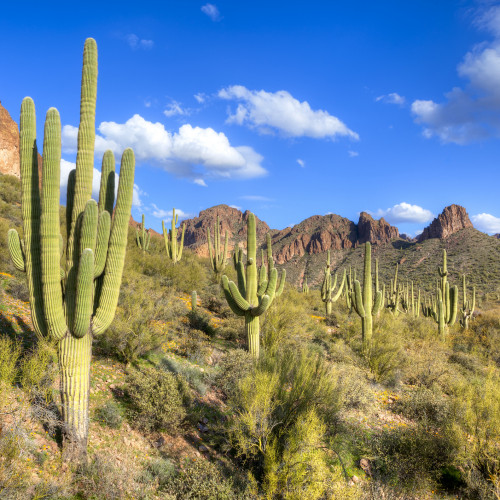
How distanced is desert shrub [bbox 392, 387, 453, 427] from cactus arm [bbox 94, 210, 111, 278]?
9.01m

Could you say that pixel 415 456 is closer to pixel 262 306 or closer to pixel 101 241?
pixel 262 306

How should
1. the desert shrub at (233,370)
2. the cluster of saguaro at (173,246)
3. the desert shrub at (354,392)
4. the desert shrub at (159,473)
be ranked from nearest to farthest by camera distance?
the desert shrub at (159,473), the desert shrub at (233,370), the desert shrub at (354,392), the cluster of saguaro at (173,246)

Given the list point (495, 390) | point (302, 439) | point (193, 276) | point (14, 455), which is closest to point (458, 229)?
point (193, 276)

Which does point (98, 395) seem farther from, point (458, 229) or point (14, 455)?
point (458, 229)

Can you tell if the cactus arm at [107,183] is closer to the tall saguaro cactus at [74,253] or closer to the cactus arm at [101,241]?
the tall saguaro cactus at [74,253]

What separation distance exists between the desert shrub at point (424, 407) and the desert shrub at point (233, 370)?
15.9 ft

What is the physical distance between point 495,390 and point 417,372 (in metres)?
5.10

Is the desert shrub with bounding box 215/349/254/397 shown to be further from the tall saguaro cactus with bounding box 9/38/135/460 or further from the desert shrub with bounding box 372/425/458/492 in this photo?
the tall saguaro cactus with bounding box 9/38/135/460

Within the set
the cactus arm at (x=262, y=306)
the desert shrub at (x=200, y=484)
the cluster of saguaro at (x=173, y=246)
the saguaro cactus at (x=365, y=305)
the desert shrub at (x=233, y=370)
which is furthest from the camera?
the cluster of saguaro at (x=173, y=246)

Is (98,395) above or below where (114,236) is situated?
below

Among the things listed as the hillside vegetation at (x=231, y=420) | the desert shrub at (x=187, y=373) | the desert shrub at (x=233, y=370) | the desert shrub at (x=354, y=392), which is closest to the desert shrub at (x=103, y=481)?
the hillside vegetation at (x=231, y=420)

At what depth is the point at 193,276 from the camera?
21125mm

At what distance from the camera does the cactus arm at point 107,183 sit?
6785mm

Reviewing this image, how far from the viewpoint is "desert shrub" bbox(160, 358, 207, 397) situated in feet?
29.1
